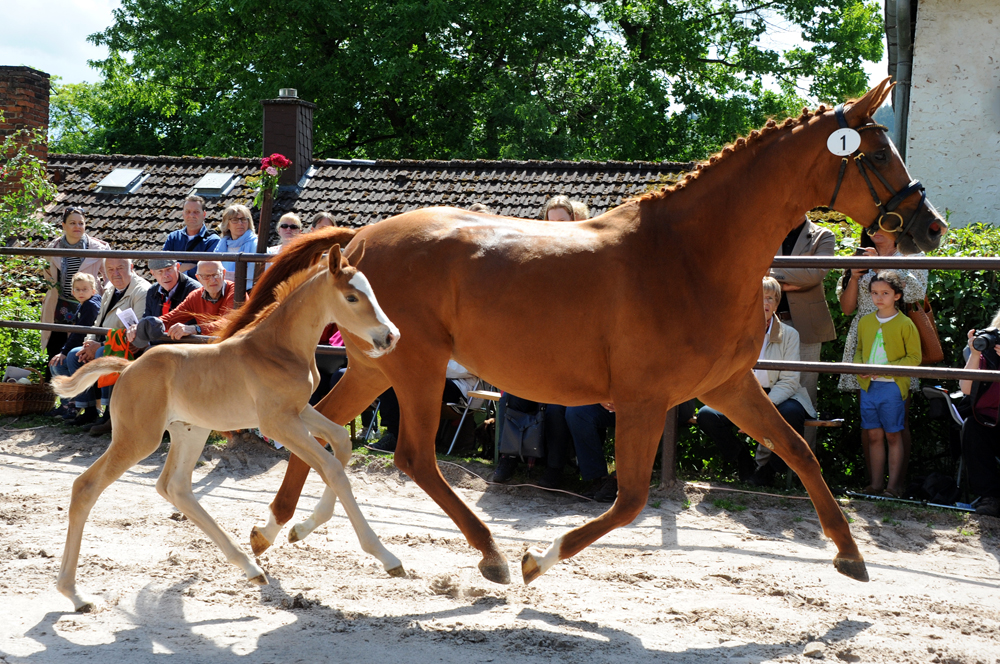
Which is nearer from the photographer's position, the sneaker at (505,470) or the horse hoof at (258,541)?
the horse hoof at (258,541)

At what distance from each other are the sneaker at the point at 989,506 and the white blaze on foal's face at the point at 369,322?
400 cm

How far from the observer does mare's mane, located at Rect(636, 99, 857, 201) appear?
12.9 ft

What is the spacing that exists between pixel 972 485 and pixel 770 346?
1503 millimetres

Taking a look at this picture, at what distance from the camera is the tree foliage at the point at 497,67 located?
70.3 feet

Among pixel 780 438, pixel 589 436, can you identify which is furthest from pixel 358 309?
pixel 589 436

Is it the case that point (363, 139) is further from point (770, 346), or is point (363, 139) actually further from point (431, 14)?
point (770, 346)

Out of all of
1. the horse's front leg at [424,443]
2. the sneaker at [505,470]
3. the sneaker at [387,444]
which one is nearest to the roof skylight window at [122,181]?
the sneaker at [387,444]

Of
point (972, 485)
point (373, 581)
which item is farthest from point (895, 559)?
point (373, 581)

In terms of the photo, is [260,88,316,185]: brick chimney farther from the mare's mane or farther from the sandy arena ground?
the mare's mane

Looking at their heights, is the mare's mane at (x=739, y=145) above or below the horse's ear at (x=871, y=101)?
below

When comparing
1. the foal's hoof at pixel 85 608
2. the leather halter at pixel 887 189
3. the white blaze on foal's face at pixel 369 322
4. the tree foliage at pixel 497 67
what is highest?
the tree foliage at pixel 497 67

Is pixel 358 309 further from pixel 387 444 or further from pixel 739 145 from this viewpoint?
pixel 387 444

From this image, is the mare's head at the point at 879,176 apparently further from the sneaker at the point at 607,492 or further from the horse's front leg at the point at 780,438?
the sneaker at the point at 607,492

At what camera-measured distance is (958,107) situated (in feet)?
37.0
